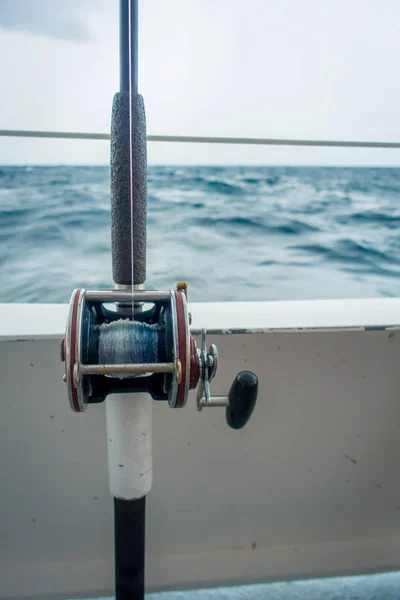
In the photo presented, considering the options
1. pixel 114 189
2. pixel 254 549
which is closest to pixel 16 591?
pixel 254 549

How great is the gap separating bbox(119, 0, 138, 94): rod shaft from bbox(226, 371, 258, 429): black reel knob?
39cm

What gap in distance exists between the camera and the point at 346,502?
A: 3.80 feet

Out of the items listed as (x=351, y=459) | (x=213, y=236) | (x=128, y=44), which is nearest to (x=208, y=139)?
(x=128, y=44)

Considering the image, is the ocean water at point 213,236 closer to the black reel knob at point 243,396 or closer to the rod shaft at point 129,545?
the rod shaft at point 129,545

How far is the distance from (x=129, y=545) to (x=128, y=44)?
0.71m

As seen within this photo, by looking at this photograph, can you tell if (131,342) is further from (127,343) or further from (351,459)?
(351,459)

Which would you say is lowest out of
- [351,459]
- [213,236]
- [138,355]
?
[351,459]

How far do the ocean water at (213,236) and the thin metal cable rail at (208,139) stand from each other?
591mm

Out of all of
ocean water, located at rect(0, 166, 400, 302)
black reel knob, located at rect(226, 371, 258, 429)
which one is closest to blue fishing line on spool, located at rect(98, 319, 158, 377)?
black reel knob, located at rect(226, 371, 258, 429)

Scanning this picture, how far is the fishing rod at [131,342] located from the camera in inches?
21.8

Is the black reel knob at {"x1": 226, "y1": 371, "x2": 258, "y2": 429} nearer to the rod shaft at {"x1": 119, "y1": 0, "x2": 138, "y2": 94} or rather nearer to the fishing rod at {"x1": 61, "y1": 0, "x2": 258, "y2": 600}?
the fishing rod at {"x1": 61, "y1": 0, "x2": 258, "y2": 600}

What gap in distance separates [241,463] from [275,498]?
4.8 inches

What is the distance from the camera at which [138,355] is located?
0.57m

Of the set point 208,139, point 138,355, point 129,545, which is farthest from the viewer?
point 208,139
